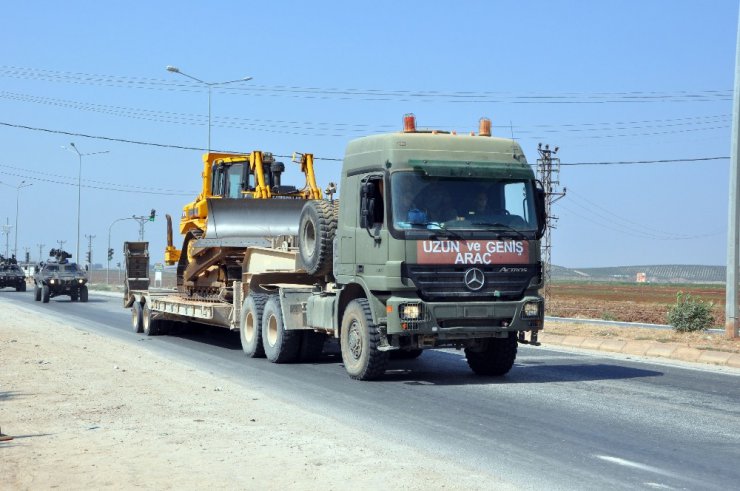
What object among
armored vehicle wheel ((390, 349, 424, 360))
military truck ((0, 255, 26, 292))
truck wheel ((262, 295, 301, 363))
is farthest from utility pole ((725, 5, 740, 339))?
military truck ((0, 255, 26, 292))

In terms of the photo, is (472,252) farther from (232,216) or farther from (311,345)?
(232,216)

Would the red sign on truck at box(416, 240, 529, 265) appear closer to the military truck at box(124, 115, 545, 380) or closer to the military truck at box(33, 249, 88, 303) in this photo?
the military truck at box(124, 115, 545, 380)

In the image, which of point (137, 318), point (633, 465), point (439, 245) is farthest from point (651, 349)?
point (137, 318)

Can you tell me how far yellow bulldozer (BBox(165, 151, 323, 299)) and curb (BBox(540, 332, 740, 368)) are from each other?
598 centimetres

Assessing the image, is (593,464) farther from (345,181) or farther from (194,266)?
(194,266)

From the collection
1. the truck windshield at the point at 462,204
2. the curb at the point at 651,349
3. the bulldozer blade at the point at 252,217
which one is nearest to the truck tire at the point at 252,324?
the bulldozer blade at the point at 252,217

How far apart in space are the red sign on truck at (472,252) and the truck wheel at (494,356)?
54.4 inches

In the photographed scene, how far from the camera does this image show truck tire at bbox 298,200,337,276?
13.9m

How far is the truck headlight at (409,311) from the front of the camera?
11.9 m

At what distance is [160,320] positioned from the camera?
866 inches

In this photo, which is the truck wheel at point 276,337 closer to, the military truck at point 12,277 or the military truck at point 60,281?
the military truck at point 60,281

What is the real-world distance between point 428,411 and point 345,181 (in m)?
4.14

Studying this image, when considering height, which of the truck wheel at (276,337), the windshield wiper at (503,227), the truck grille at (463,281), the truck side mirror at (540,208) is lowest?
the truck wheel at (276,337)

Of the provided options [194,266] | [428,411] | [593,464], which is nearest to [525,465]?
[593,464]
